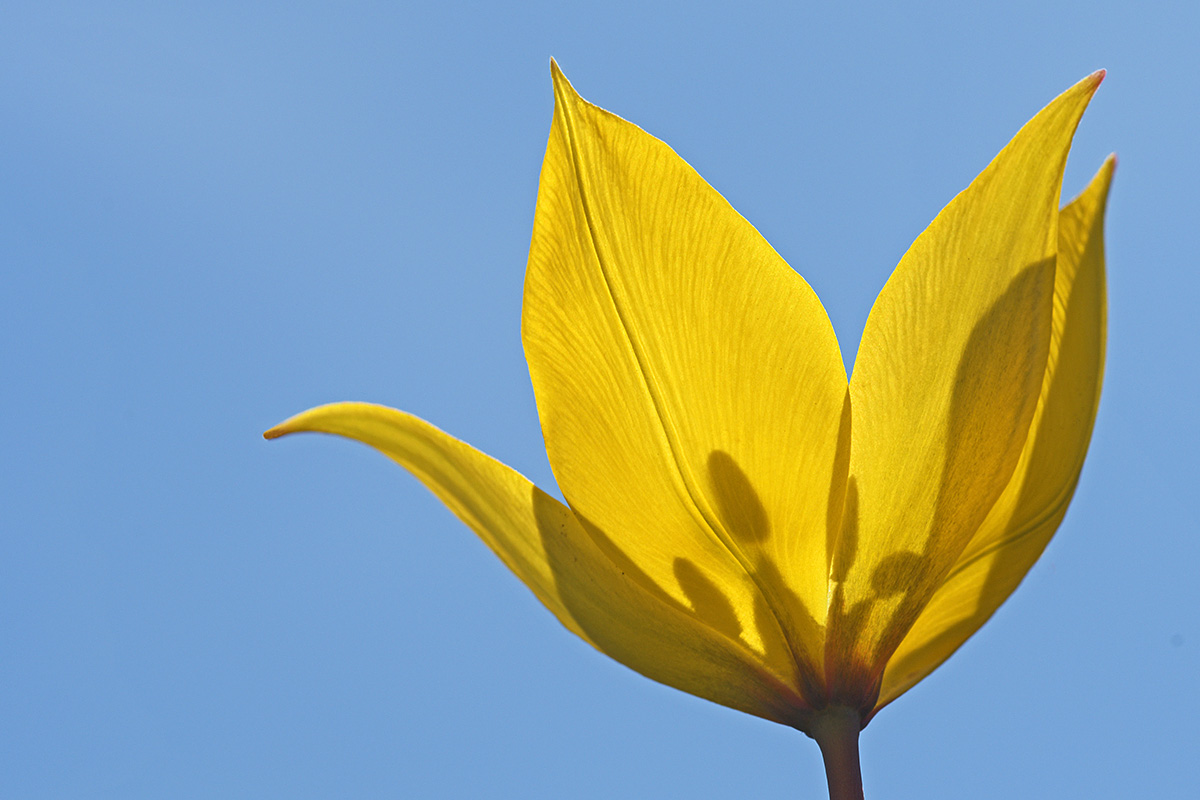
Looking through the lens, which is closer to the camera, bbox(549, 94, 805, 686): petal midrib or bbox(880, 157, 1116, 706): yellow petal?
bbox(880, 157, 1116, 706): yellow petal

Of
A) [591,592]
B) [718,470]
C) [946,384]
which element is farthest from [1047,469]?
[591,592]

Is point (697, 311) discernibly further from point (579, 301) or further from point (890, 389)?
point (890, 389)

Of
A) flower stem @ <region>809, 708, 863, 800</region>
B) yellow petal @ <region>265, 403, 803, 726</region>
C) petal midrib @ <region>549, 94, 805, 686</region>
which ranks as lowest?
flower stem @ <region>809, 708, 863, 800</region>

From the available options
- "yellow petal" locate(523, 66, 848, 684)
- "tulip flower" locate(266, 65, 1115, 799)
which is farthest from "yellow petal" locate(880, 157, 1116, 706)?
"yellow petal" locate(523, 66, 848, 684)

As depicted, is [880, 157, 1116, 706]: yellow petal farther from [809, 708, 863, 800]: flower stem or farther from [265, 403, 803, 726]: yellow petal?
[265, 403, 803, 726]: yellow petal

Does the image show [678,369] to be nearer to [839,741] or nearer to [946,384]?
[946,384]

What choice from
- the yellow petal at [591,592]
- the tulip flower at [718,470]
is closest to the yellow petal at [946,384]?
the tulip flower at [718,470]

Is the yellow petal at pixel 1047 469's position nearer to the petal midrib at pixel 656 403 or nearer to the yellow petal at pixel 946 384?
the yellow petal at pixel 946 384

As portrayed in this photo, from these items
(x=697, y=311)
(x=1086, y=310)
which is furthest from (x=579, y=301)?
(x=1086, y=310)
